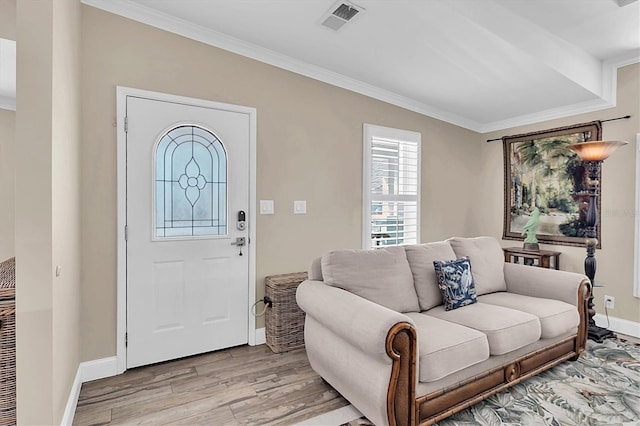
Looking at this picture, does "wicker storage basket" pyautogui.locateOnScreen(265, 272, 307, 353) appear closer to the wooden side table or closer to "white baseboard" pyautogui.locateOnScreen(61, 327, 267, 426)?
"white baseboard" pyautogui.locateOnScreen(61, 327, 267, 426)

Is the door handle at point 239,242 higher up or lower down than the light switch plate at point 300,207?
lower down

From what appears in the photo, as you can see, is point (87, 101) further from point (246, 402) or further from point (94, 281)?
point (246, 402)

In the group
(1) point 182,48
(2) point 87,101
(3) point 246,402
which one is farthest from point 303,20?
(3) point 246,402

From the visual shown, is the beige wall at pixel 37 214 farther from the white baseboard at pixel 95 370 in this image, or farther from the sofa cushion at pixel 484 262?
the sofa cushion at pixel 484 262

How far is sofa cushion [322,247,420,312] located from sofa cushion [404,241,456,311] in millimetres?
66

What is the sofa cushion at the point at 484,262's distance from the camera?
10.00 ft

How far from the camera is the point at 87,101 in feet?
8.29

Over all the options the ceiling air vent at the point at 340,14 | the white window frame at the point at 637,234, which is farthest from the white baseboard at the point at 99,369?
the white window frame at the point at 637,234

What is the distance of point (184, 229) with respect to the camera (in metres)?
2.88

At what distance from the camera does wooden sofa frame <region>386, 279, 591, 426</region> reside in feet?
5.81

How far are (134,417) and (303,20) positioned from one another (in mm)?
2954

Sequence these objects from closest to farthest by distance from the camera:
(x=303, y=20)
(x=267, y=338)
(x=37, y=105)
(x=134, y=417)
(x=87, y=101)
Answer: (x=37, y=105), (x=134, y=417), (x=87, y=101), (x=303, y=20), (x=267, y=338)

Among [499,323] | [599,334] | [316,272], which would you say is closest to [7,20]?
[316,272]

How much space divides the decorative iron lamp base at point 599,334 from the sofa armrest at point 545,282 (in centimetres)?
77
